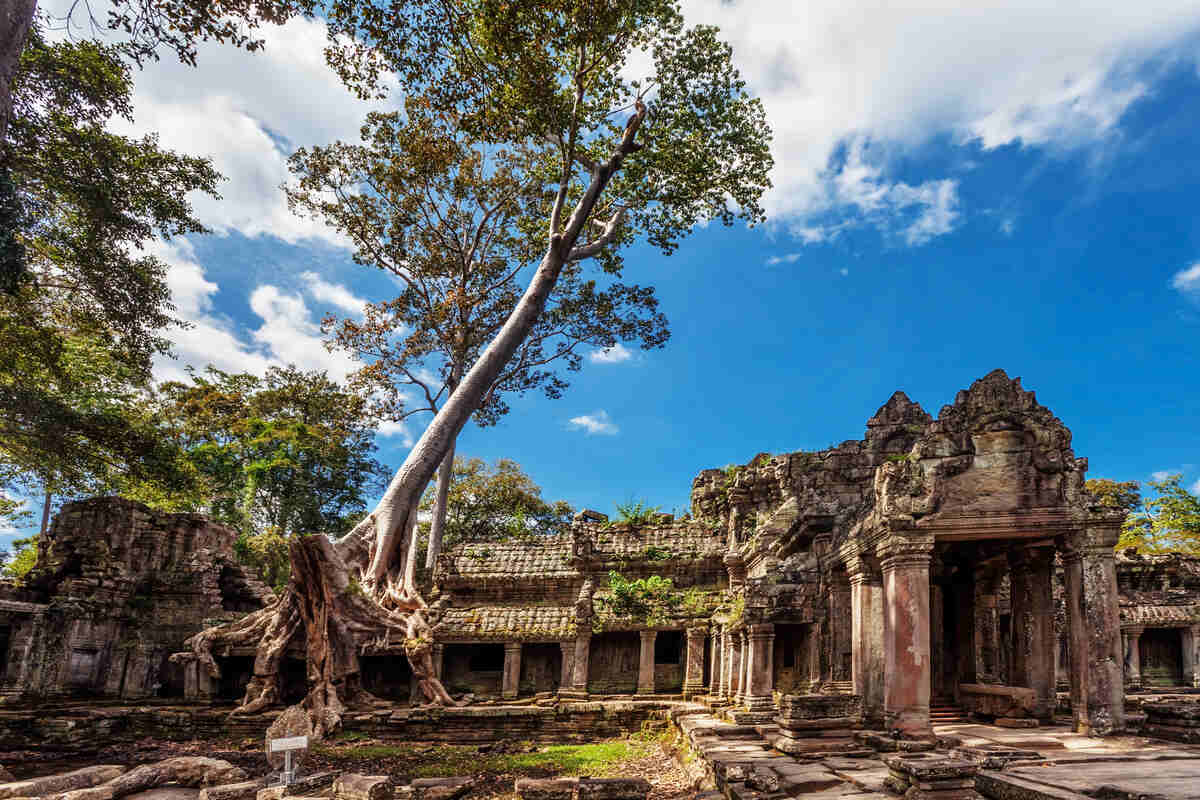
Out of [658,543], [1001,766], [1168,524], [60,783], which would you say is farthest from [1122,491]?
[60,783]

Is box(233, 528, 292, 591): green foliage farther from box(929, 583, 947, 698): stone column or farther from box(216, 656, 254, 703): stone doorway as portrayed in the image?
box(929, 583, 947, 698): stone column

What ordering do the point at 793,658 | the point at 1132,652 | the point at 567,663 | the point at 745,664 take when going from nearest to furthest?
1. the point at 745,664
2. the point at 793,658
3. the point at 567,663
4. the point at 1132,652

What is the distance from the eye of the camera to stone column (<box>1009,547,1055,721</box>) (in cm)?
1008

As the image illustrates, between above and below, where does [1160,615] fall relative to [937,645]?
above

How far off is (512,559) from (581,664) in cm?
447

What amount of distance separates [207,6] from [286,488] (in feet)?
73.7

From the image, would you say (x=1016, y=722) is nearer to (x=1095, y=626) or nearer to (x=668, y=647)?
(x=1095, y=626)

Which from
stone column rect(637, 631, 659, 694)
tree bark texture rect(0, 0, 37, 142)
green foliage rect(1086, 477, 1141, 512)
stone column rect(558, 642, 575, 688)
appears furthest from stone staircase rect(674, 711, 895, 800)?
green foliage rect(1086, 477, 1141, 512)

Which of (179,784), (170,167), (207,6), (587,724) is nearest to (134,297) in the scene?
(170,167)

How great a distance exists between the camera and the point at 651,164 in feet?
62.1

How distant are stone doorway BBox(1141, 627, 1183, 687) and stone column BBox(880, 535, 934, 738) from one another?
57.8 feet

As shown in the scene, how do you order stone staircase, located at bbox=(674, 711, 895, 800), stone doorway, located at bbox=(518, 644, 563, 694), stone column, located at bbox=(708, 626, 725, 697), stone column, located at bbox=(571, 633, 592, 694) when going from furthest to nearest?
stone doorway, located at bbox=(518, 644, 563, 694) < stone column, located at bbox=(571, 633, 592, 694) < stone column, located at bbox=(708, 626, 725, 697) < stone staircase, located at bbox=(674, 711, 895, 800)

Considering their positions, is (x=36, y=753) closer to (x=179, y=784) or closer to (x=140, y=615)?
(x=179, y=784)

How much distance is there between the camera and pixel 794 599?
11.5 m
